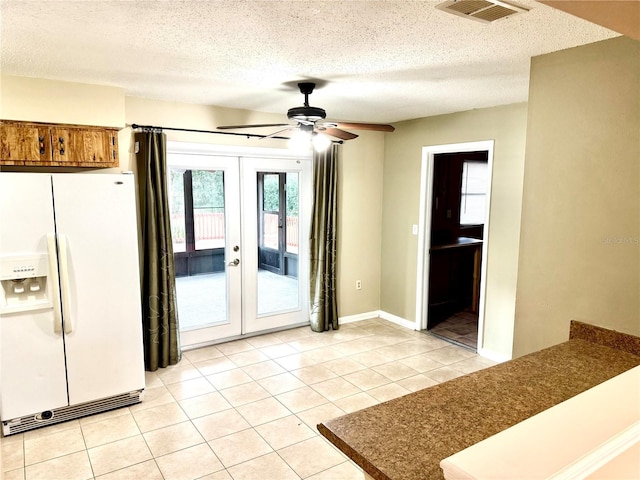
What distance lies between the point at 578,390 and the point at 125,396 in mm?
3099

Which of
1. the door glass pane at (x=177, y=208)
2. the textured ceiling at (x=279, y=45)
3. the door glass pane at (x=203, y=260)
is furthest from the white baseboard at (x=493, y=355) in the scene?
the door glass pane at (x=177, y=208)

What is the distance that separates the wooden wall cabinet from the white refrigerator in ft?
1.11

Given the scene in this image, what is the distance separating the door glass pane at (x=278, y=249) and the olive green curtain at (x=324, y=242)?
22 cm

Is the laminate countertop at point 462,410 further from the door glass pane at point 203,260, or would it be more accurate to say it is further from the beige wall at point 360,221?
the beige wall at point 360,221

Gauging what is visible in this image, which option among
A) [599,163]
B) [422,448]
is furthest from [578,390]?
[599,163]

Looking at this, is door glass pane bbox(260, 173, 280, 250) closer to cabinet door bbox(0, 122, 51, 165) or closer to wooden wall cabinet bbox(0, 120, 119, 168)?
wooden wall cabinet bbox(0, 120, 119, 168)

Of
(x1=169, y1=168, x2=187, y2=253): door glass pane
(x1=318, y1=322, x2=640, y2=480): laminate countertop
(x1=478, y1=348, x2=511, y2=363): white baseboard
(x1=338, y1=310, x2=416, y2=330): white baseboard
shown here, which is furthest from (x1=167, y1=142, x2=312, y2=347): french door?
(x1=318, y1=322, x2=640, y2=480): laminate countertop

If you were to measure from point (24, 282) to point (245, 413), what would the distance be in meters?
1.81

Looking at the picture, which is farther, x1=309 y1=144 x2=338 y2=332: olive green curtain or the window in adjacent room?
the window in adjacent room

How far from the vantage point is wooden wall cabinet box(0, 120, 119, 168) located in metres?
3.12

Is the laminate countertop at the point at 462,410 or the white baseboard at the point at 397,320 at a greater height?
the laminate countertop at the point at 462,410

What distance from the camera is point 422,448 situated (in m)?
1.35

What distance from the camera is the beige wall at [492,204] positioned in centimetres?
413

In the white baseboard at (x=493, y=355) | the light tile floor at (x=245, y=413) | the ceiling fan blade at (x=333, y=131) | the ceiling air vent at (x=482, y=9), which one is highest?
the ceiling air vent at (x=482, y=9)
